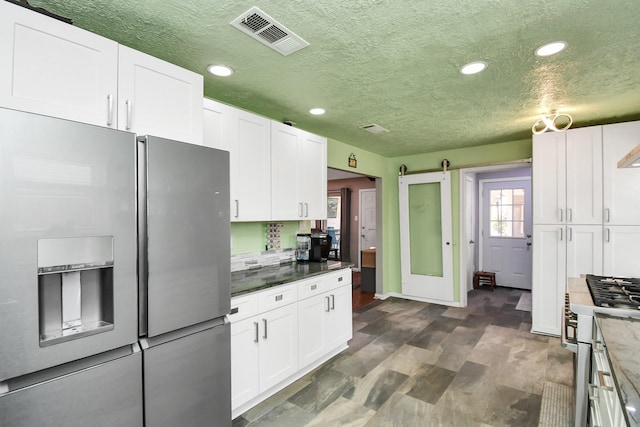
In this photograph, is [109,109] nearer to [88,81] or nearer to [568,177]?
[88,81]

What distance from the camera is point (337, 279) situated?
3121mm

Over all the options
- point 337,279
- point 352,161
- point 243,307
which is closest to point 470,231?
point 352,161

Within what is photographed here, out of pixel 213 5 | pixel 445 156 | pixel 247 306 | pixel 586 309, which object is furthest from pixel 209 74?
pixel 445 156

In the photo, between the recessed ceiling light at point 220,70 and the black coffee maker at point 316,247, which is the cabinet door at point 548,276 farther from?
the recessed ceiling light at point 220,70

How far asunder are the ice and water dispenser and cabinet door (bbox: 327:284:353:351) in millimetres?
1990

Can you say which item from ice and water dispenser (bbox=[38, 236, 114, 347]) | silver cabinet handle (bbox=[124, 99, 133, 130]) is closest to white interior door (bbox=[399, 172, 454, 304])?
silver cabinet handle (bbox=[124, 99, 133, 130])

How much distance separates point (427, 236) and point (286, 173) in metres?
3.10

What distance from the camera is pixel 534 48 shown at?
1960 millimetres

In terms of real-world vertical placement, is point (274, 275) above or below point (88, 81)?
below

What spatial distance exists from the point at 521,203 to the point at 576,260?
2.71 meters

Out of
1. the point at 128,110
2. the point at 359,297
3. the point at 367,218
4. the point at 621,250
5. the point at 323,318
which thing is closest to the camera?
the point at 128,110

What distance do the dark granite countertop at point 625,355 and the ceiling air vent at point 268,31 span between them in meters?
2.02

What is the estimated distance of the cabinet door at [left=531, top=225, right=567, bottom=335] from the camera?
352cm

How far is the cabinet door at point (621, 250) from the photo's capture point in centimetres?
314
